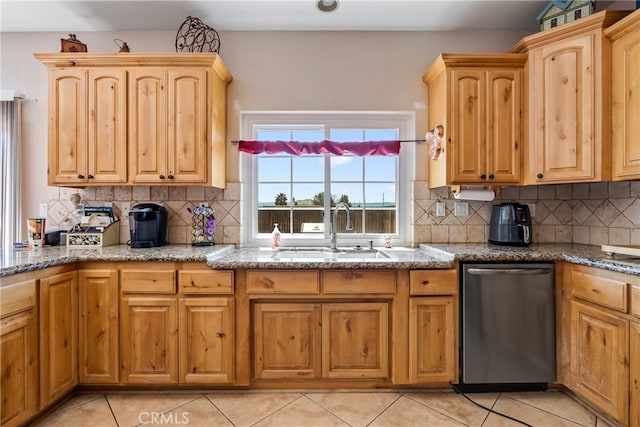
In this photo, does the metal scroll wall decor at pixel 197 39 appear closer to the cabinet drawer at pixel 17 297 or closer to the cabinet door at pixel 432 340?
the cabinet drawer at pixel 17 297

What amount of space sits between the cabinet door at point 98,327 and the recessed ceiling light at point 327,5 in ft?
7.57

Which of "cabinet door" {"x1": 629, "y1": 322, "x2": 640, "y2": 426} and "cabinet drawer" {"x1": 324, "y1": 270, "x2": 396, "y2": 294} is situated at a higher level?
"cabinet drawer" {"x1": 324, "y1": 270, "x2": 396, "y2": 294}

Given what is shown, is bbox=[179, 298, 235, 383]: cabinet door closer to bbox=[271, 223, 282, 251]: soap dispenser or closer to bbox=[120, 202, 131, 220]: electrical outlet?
bbox=[271, 223, 282, 251]: soap dispenser

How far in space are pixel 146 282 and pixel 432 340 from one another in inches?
72.6

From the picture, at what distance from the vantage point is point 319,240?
106 inches

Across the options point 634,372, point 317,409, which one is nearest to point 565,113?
point 634,372

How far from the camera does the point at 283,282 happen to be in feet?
6.46

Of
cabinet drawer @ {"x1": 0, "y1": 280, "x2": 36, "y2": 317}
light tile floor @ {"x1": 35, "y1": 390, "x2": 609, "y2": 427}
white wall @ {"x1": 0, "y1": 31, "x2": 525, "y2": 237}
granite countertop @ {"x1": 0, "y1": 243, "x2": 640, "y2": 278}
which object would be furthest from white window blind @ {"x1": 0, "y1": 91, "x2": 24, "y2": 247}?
light tile floor @ {"x1": 35, "y1": 390, "x2": 609, "y2": 427}

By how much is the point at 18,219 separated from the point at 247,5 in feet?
8.17

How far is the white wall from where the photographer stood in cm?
258

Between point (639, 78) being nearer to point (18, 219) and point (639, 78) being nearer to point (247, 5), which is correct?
point (247, 5)

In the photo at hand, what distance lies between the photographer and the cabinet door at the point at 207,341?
1968mm

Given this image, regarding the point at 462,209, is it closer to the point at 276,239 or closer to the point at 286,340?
the point at 276,239

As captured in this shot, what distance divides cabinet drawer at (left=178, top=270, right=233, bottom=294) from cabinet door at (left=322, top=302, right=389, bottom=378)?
63cm
